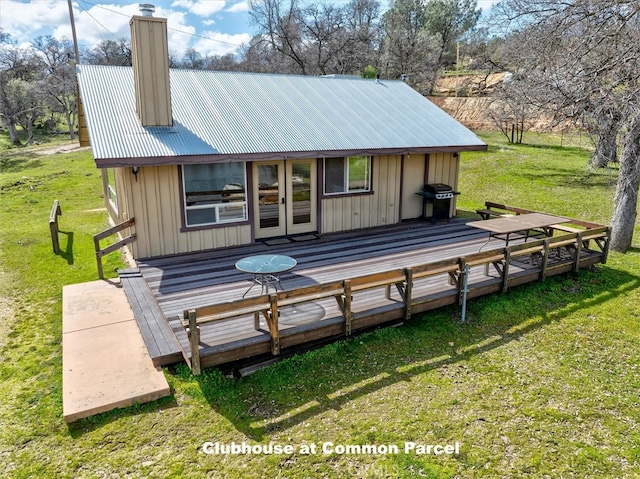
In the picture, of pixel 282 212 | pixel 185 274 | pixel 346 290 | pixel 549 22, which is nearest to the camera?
pixel 346 290

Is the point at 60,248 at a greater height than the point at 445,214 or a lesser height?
lesser

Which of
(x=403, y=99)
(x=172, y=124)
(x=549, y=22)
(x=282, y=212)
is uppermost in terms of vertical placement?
(x=549, y=22)

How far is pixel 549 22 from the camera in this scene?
9953 mm

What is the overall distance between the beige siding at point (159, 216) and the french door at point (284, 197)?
1.16m

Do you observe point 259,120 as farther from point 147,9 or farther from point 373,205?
point 373,205

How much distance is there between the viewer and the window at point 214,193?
27.1 ft

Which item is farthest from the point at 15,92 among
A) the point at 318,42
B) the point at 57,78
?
the point at 318,42

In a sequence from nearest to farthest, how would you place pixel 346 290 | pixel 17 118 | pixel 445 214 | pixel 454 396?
pixel 454 396 → pixel 346 290 → pixel 445 214 → pixel 17 118

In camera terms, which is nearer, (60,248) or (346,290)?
(346,290)

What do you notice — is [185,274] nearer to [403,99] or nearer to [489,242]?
[489,242]

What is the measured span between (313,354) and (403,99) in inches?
355

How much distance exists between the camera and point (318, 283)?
685 cm

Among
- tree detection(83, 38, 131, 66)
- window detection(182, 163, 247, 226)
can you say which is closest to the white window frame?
window detection(182, 163, 247, 226)

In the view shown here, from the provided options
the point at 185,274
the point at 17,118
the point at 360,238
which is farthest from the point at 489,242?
the point at 17,118
